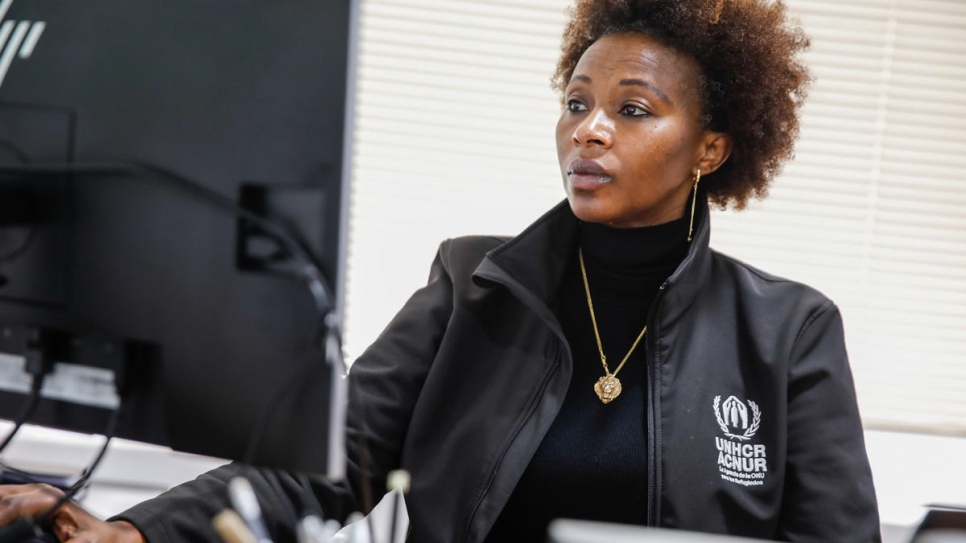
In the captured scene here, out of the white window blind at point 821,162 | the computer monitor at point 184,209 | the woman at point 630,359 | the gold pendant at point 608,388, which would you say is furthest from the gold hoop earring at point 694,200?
the computer monitor at point 184,209

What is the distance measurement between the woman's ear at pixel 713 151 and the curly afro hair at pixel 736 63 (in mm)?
14

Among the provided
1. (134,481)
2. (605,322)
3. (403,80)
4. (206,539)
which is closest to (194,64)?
(206,539)

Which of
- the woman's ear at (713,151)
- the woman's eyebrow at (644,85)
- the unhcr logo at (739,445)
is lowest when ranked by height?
the unhcr logo at (739,445)

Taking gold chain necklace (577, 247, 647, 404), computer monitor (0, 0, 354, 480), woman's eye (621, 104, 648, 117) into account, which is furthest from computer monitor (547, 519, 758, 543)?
woman's eye (621, 104, 648, 117)

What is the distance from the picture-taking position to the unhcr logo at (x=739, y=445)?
1.29m

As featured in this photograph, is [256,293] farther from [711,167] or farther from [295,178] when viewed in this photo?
[711,167]

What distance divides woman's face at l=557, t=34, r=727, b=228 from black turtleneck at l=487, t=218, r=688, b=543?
0.06 meters

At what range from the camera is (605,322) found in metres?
1.41

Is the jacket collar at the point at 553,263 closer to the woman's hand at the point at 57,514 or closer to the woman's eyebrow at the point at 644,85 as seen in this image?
the woman's eyebrow at the point at 644,85

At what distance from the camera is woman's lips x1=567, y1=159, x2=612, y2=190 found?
1.34 metres

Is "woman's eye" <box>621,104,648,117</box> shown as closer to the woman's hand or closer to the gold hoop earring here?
the gold hoop earring

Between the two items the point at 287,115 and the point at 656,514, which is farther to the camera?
the point at 656,514

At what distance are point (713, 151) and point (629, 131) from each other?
0.69 ft

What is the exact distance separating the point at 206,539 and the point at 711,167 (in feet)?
3.14
